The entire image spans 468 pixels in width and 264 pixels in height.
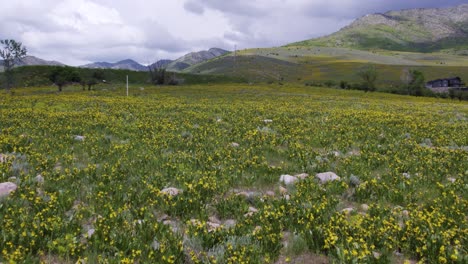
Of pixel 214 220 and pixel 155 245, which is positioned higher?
pixel 155 245

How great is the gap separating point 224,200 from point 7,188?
4.55m

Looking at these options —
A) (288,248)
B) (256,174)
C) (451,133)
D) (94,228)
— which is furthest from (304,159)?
(451,133)

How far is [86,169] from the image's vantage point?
8922 mm

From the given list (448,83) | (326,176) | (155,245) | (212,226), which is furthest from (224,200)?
(448,83)

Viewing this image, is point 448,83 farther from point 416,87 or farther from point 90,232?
point 90,232

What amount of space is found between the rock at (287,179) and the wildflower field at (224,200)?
0.06m

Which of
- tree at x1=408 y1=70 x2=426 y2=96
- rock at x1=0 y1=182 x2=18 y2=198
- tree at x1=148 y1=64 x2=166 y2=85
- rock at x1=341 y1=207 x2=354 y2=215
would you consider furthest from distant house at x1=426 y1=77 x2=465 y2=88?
rock at x1=0 y1=182 x2=18 y2=198

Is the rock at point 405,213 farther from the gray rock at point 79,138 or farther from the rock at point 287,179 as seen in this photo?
the gray rock at point 79,138

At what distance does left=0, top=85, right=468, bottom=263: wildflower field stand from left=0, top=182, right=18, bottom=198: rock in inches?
5.2

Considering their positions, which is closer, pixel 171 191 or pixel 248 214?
pixel 248 214

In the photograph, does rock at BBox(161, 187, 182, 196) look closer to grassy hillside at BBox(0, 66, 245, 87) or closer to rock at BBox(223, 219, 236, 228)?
rock at BBox(223, 219, 236, 228)

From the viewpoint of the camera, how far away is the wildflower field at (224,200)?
5.34m

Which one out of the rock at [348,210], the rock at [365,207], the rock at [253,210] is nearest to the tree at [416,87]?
the rock at [365,207]

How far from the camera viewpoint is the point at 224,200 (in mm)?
7355
